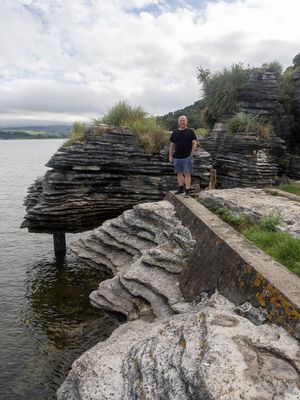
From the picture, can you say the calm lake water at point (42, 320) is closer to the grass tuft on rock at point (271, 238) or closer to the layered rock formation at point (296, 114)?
the grass tuft on rock at point (271, 238)

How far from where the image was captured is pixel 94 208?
1675 centimetres

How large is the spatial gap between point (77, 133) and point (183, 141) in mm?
6444

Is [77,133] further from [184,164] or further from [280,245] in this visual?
[280,245]

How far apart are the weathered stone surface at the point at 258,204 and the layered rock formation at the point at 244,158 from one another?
678 centimetres

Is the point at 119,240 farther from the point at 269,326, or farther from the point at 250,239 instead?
the point at 269,326

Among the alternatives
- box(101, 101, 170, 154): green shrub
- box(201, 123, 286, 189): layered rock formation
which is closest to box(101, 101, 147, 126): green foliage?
box(101, 101, 170, 154): green shrub

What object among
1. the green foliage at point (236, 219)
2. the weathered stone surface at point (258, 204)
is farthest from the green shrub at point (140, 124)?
the green foliage at point (236, 219)

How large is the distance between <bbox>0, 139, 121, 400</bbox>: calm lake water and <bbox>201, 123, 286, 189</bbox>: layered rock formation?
8395mm

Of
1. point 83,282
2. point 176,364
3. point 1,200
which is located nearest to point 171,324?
point 176,364

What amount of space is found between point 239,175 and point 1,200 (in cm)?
2978

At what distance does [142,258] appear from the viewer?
8.86 m

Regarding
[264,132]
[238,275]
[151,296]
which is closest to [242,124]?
[264,132]

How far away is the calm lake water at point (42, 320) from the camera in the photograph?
9406 mm

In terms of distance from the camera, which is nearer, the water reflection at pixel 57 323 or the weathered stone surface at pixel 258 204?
the weathered stone surface at pixel 258 204
